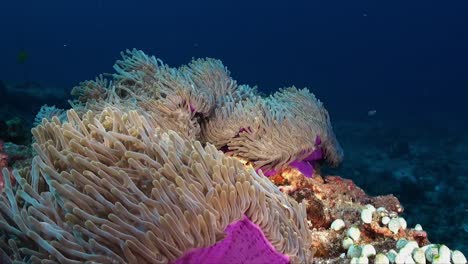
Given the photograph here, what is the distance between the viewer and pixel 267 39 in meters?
109

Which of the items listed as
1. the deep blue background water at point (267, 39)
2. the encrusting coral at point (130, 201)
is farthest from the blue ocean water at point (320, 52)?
the encrusting coral at point (130, 201)

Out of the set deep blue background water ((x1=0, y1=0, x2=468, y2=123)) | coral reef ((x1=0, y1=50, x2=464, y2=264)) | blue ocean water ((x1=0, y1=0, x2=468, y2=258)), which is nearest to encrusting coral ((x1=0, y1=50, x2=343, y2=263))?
coral reef ((x1=0, y1=50, x2=464, y2=264))

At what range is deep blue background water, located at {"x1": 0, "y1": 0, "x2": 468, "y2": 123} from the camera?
7944cm

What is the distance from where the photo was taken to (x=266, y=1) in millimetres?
115500

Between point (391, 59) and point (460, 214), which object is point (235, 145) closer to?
point (460, 214)

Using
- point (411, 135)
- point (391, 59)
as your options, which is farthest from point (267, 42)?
point (411, 135)

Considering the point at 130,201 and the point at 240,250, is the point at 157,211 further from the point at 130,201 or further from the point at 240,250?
the point at 240,250

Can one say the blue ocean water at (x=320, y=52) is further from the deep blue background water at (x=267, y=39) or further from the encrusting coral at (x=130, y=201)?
the encrusting coral at (x=130, y=201)

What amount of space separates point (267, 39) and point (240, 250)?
110349mm

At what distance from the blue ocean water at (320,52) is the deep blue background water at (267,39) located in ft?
0.93

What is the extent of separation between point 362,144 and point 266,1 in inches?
4019

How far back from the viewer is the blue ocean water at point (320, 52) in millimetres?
19891

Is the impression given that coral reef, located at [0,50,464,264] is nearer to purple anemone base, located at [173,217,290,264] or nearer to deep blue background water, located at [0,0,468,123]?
purple anemone base, located at [173,217,290,264]

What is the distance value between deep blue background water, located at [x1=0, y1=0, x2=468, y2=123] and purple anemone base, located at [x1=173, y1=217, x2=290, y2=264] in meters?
60.6
